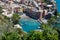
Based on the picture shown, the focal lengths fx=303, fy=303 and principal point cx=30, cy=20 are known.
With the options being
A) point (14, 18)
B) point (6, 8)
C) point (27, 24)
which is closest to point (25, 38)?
point (14, 18)

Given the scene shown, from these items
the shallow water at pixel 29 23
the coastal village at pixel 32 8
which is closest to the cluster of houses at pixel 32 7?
the coastal village at pixel 32 8

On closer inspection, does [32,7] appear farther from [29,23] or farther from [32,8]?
[29,23]

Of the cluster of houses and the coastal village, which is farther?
the cluster of houses

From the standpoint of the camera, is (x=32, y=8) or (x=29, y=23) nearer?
(x=29, y=23)

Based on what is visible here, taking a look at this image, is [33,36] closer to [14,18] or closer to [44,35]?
[44,35]

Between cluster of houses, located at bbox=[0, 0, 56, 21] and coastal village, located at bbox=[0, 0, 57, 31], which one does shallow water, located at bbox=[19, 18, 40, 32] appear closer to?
coastal village, located at bbox=[0, 0, 57, 31]

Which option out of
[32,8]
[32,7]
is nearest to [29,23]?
[32,8]

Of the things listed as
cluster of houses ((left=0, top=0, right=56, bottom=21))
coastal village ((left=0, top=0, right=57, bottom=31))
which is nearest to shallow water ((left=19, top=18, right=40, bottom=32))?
coastal village ((left=0, top=0, right=57, bottom=31))

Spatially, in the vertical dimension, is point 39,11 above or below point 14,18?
below
